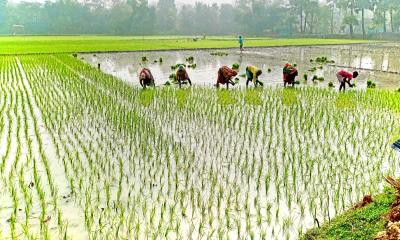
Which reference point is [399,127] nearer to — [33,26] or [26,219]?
[26,219]

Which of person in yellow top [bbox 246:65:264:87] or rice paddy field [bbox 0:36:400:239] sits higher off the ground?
person in yellow top [bbox 246:65:264:87]

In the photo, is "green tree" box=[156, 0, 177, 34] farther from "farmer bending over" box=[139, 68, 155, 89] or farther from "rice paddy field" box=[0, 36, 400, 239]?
"rice paddy field" box=[0, 36, 400, 239]

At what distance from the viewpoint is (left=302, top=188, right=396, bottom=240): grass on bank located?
3.66 meters

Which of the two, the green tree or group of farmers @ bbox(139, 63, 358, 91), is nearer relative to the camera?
group of farmers @ bbox(139, 63, 358, 91)

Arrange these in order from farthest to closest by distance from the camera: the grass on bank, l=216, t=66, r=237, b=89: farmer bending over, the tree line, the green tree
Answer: the green tree, the tree line, l=216, t=66, r=237, b=89: farmer bending over, the grass on bank

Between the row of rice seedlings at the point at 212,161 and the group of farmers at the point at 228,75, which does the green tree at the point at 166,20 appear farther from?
the row of rice seedlings at the point at 212,161

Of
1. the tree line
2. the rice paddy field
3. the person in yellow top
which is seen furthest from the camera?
the tree line

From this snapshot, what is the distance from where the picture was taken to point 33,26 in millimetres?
75062

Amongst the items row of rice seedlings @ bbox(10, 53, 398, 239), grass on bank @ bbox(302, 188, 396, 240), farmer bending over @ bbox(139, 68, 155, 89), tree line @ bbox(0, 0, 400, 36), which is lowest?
row of rice seedlings @ bbox(10, 53, 398, 239)

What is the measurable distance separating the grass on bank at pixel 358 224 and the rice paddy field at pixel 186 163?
8.2 inches

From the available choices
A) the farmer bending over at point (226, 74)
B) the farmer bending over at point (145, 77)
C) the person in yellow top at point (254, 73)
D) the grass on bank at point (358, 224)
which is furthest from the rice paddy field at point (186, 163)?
the person in yellow top at point (254, 73)

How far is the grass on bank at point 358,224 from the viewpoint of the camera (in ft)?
12.0

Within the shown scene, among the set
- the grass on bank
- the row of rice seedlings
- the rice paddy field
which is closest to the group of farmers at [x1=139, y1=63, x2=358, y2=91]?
the rice paddy field

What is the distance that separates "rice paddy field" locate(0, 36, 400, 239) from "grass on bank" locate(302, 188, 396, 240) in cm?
21
